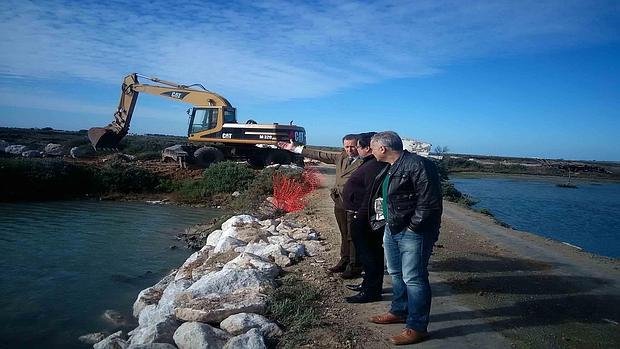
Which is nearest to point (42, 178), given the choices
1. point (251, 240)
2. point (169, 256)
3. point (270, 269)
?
point (169, 256)

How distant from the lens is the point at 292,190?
15102mm

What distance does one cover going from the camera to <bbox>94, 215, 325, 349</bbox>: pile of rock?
434 centimetres

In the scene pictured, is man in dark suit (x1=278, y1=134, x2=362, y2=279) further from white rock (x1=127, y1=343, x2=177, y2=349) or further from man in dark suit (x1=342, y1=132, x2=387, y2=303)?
white rock (x1=127, y1=343, x2=177, y2=349)

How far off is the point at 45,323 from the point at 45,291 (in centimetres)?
147

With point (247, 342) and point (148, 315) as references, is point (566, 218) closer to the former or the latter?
point (148, 315)

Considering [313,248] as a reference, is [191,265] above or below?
below

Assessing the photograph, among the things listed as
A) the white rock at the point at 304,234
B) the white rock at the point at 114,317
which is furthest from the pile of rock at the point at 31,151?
the white rock at the point at 114,317

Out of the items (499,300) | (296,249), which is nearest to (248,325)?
(296,249)

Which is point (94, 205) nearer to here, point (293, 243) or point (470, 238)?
point (293, 243)

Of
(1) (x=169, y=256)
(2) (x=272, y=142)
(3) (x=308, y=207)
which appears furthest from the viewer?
(2) (x=272, y=142)

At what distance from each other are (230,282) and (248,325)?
112cm

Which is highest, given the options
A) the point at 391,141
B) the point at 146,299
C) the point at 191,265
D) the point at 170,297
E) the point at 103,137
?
the point at 103,137

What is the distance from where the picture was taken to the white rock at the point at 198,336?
4.20 metres

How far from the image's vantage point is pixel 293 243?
785 centimetres
